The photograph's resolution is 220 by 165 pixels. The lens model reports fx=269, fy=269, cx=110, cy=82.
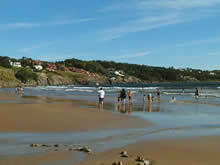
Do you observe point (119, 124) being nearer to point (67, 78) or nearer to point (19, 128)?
point (19, 128)

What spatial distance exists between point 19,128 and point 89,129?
302 cm

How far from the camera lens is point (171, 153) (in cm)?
774

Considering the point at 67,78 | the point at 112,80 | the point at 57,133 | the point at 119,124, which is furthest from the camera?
the point at 112,80

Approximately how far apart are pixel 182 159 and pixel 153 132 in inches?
161

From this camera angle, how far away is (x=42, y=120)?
1397 cm

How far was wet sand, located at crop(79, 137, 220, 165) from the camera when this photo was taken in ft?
22.6

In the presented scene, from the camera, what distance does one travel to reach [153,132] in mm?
11242

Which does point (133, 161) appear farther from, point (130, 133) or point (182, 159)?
point (130, 133)

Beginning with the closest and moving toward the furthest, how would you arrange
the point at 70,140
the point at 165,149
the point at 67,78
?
the point at 165,149 → the point at 70,140 → the point at 67,78

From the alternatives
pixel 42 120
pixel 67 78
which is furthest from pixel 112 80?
pixel 42 120

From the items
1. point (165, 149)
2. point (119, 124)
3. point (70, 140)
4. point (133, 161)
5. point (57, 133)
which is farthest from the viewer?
point (119, 124)

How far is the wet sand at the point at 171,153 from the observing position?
6.89 meters

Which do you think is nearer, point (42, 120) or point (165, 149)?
point (165, 149)

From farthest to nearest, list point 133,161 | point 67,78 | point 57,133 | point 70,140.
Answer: point 67,78, point 57,133, point 70,140, point 133,161
